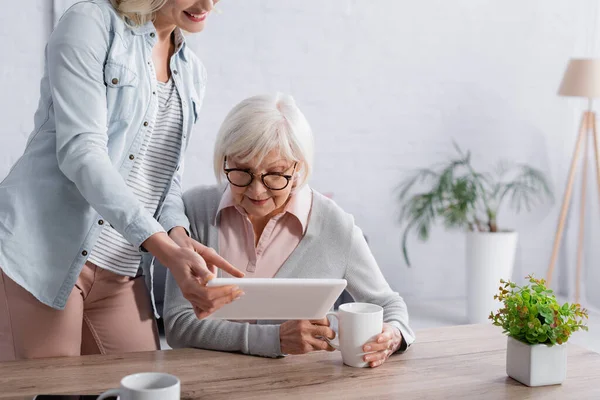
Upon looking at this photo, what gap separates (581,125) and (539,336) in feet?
10.8

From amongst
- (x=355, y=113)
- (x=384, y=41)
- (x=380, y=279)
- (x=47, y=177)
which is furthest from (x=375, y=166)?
(x=47, y=177)

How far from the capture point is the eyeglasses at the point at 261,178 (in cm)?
173

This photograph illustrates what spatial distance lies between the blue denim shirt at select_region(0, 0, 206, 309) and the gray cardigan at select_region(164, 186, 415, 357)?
3.6 inches

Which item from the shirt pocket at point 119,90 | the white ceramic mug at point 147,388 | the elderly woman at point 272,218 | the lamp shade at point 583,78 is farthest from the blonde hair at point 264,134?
the lamp shade at point 583,78

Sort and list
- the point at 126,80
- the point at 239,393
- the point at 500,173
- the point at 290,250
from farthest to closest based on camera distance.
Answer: the point at 500,173
the point at 290,250
the point at 126,80
the point at 239,393

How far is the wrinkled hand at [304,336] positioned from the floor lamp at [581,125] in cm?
317

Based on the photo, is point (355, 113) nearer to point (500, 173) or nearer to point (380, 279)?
point (500, 173)

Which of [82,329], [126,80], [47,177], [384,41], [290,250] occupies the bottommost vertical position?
[82,329]

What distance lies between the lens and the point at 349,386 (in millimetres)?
1388

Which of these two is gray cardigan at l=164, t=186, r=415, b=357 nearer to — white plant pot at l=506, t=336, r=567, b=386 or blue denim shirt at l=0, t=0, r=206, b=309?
blue denim shirt at l=0, t=0, r=206, b=309

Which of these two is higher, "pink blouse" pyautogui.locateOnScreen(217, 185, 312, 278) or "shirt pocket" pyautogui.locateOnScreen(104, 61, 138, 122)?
"shirt pocket" pyautogui.locateOnScreen(104, 61, 138, 122)

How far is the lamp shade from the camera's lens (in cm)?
420

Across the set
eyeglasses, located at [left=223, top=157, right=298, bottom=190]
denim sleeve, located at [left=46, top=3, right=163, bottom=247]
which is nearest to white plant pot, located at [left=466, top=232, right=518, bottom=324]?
eyeglasses, located at [left=223, top=157, right=298, bottom=190]

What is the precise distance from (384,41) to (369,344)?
312 cm
